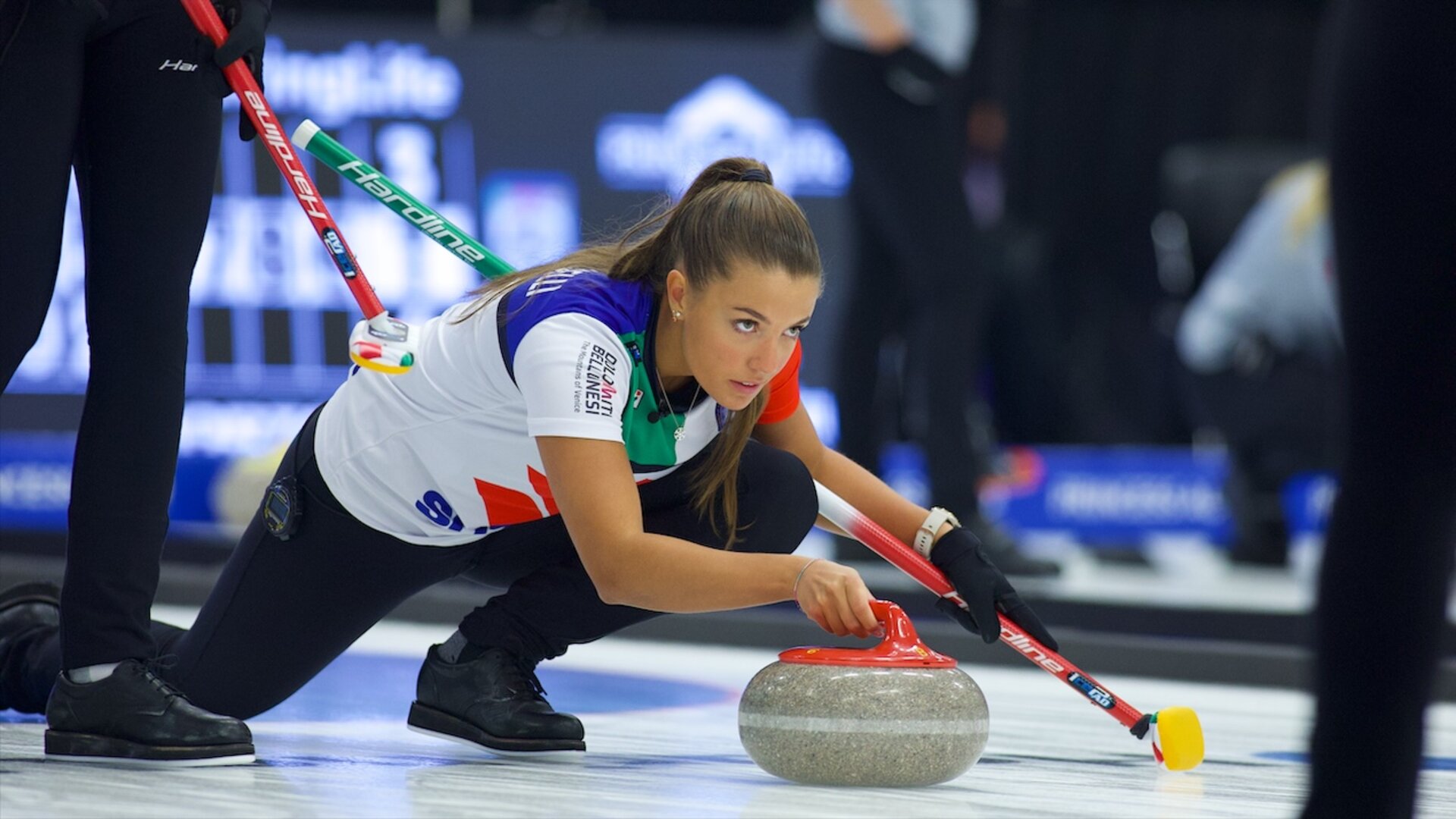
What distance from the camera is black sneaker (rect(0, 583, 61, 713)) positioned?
2.13 metres

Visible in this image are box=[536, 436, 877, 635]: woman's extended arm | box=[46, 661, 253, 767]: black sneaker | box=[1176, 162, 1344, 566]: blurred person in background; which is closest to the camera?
box=[536, 436, 877, 635]: woman's extended arm

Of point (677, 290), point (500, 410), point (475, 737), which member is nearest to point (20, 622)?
point (475, 737)

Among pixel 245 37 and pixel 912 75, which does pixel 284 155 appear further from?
pixel 912 75

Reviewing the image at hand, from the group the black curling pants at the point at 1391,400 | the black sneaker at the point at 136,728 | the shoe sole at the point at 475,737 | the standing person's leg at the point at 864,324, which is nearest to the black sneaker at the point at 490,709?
the shoe sole at the point at 475,737

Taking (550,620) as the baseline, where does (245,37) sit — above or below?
above

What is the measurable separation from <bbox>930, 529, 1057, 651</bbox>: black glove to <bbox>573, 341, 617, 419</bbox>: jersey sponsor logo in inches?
17.9

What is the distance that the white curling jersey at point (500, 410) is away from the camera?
171 centimetres

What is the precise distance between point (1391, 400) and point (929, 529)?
2.95 feet

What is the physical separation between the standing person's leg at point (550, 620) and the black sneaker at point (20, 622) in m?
0.51

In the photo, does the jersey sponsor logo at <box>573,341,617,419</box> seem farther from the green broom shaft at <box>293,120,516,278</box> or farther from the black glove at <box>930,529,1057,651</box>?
the black glove at <box>930,529,1057,651</box>

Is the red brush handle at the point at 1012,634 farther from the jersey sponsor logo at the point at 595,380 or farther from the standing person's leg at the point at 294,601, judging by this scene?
the standing person's leg at the point at 294,601

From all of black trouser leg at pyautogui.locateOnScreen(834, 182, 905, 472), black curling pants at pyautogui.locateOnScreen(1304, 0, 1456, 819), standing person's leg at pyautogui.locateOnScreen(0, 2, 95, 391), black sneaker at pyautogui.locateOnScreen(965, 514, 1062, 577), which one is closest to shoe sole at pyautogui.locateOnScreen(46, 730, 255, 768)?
standing person's leg at pyautogui.locateOnScreen(0, 2, 95, 391)

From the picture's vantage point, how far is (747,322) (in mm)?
1725

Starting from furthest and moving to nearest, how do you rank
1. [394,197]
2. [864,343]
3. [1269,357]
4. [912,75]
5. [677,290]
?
[1269,357]
[864,343]
[912,75]
[394,197]
[677,290]
